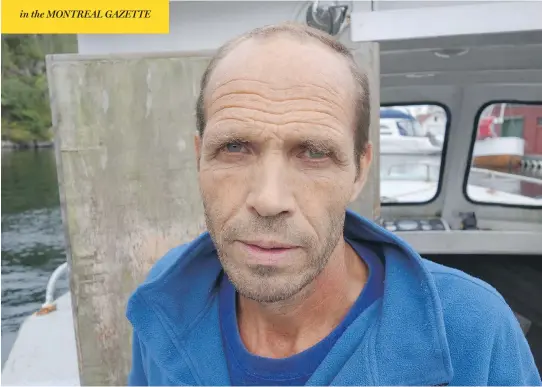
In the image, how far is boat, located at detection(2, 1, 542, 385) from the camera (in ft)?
7.66

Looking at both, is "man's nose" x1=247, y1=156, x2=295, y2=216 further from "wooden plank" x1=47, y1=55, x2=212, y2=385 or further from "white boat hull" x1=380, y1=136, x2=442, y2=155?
"white boat hull" x1=380, y1=136, x2=442, y2=155

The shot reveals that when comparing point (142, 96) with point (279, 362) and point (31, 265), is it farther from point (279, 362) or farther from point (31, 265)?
point (31, 265)

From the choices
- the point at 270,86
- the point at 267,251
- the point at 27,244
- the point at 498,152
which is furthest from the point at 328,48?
the point at 27,244

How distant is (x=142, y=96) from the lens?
2.26 m

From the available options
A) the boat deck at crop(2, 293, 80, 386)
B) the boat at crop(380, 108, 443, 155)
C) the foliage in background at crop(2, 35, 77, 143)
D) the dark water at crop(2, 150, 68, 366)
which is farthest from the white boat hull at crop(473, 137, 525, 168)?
the foliage in background at crop(2, 35, 77, 143)

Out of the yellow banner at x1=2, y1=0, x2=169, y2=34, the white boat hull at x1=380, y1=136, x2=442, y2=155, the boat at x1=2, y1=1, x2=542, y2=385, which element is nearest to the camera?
the yellow banner at x1=2, y1=0, x2=169, y2=34

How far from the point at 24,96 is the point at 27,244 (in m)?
27.9

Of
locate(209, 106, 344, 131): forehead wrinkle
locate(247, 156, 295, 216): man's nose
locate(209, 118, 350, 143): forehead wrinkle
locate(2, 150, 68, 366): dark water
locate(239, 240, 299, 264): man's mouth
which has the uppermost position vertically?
locate(209, 106, 344, 131): forehead wrinkle

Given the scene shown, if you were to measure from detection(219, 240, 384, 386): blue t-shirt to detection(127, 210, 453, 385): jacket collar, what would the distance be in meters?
0.03

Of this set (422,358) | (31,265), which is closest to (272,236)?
(422,358)

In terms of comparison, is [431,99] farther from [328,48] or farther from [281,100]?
[281,100]

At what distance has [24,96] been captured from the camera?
4044cm

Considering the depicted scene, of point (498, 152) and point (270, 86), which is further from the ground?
point (270, 86)

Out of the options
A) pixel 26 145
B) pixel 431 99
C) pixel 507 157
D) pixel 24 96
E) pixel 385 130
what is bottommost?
pixel 507 157
